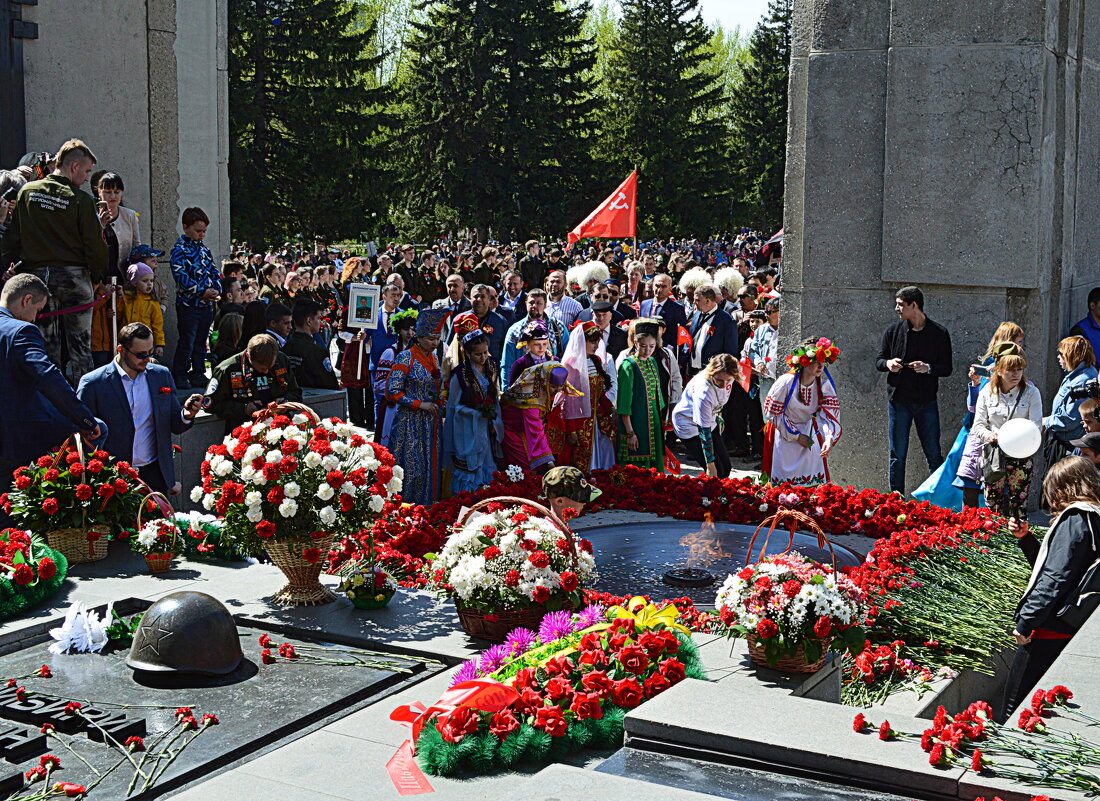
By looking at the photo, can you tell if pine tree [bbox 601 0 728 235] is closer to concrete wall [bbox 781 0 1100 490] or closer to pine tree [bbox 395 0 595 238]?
pine tree [bbox 395 0 595 238]

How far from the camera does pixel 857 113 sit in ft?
37.8

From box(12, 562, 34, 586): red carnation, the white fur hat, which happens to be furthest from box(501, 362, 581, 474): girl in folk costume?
the white fur hat

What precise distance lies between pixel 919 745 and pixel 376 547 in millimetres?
3896

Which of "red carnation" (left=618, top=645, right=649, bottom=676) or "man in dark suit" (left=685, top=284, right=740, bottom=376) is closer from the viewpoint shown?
"red carnation" (left=618, top=645, right=649, bottom=676)

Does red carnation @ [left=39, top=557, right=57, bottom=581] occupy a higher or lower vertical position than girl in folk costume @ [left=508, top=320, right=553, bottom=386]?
lower

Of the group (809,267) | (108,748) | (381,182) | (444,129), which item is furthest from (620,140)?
(108,748)

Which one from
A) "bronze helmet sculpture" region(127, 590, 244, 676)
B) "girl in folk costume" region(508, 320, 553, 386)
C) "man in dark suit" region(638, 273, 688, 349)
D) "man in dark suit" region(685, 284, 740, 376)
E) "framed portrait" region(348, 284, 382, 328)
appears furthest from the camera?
"man in dark suit" region(638, 273, 688, 349)

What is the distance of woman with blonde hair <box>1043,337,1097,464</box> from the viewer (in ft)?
31.1

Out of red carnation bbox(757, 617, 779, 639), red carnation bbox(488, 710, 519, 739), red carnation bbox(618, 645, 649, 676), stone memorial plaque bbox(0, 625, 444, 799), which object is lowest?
stone memorial plaque bbox(0, 625, 444, 799)

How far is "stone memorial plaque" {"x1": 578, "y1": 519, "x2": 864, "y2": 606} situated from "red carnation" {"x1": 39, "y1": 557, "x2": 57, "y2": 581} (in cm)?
304

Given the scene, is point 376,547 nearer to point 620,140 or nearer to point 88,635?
point 88,635

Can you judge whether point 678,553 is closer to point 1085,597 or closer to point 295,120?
point 1085,597

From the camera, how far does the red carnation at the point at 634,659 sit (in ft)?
17.6

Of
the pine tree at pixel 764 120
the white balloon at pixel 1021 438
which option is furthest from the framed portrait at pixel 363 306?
the pine tree at pixel 764 120
